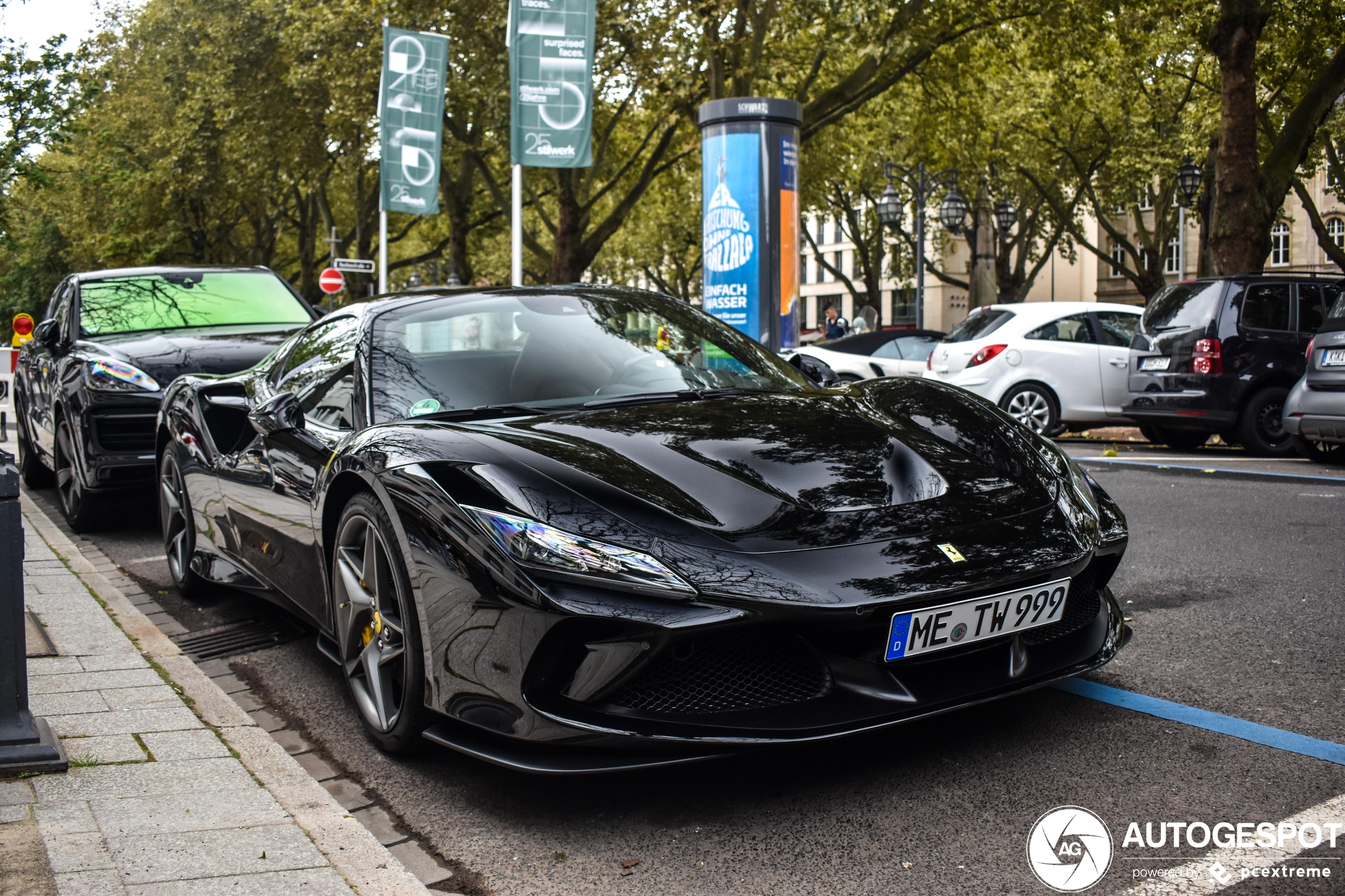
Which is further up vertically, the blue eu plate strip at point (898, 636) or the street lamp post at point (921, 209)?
the street lamp post at point (921, 209)

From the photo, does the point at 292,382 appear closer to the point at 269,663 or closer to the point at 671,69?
the point at 269,663

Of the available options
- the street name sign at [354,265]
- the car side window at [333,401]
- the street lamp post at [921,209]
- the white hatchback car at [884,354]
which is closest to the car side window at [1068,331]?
the white hatchback car at [884,354]

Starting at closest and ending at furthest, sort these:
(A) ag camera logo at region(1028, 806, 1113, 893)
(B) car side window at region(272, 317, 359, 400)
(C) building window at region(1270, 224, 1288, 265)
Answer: (A) ag camera logo at region(1028, 806, 1113, 893)
(B) car side window at region(272, 317, 359, 400)
(C) building window at region(1270, 224, 1288, 265)

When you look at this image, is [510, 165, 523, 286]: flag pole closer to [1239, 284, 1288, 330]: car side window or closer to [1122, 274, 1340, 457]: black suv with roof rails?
[1122, 274, 1340, 457]: black suv with roof rails

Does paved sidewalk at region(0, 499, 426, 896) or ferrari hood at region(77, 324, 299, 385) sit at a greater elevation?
ferrari hood at region(77, 324, 299, 385)

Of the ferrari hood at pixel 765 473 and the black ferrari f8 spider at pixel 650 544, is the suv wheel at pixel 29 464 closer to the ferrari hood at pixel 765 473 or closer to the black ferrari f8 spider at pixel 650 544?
the black ferrari f8 spider at pixel 650 544

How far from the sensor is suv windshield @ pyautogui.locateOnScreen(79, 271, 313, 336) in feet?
29.1

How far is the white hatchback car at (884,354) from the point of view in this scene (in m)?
16.6

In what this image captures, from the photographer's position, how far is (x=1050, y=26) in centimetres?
2153

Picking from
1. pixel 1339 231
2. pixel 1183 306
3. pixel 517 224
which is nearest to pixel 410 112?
pixel 517 224

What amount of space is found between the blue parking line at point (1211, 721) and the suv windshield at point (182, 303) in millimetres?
6593

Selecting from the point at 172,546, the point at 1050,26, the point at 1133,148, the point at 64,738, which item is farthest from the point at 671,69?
the point at 64,738

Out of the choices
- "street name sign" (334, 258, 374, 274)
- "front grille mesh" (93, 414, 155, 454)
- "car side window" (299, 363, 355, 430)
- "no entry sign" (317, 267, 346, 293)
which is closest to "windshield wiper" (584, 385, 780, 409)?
"car side window" (299, 363, 355, 430)

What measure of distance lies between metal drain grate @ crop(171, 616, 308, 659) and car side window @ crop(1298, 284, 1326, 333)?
935 centimetres
